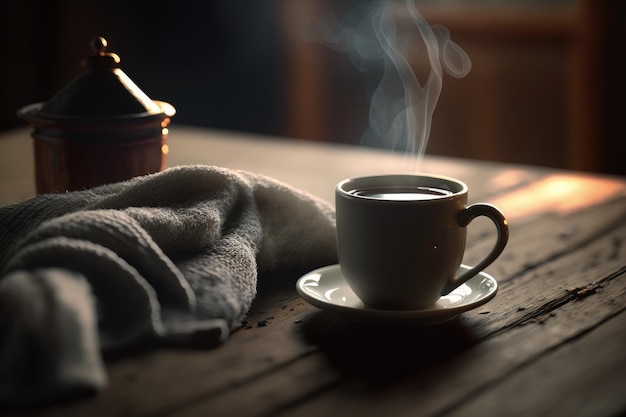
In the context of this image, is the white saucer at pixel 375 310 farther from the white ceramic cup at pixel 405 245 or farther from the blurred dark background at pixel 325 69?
the blurred dark background at pixel 325 69

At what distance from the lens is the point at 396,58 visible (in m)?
3.44

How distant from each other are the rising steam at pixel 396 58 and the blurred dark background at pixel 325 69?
52 mm

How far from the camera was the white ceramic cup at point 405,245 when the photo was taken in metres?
0.74

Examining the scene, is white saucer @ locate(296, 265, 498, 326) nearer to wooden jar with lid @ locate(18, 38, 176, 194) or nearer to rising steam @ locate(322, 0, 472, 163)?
wooden jar with lid @ locate(18, 38, 176, 194)

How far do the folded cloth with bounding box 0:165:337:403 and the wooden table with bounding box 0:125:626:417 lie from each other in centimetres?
3

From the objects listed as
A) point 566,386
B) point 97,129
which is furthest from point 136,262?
point 566,386

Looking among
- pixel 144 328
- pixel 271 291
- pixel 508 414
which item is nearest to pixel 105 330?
pixel 144 328

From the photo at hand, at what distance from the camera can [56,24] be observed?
3.77 meters

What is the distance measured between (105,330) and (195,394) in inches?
4.5

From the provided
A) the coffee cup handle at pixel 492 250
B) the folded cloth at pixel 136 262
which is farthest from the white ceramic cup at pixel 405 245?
the folded cloth at pixel 136 262

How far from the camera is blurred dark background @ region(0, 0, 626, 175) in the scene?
8.89ft

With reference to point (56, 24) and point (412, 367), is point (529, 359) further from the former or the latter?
point (56, 24)

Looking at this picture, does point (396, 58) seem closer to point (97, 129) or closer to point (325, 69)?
point (325, 69)

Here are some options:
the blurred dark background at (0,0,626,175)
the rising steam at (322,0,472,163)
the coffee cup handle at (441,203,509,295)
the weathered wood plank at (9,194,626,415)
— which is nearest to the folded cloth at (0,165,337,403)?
the weathered wood plank at (9,194,626,415)
